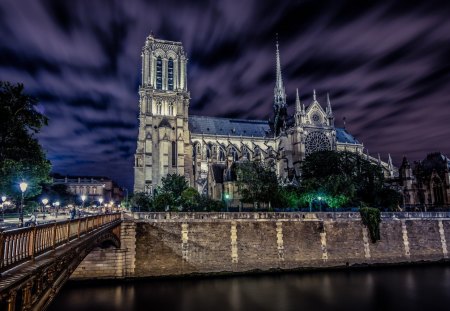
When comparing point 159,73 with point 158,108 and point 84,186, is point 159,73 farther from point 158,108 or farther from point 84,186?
point 84,186

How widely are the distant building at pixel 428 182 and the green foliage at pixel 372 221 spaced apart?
24.8m

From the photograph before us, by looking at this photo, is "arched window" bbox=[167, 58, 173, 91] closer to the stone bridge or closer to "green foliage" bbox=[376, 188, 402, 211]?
"green foliage" bbox=[376, 188, 402, 211]

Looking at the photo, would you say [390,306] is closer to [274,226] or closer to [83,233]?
[274,226]

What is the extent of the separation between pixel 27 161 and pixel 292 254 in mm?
23786

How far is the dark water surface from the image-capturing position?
20609mm

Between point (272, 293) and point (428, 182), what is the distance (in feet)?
149

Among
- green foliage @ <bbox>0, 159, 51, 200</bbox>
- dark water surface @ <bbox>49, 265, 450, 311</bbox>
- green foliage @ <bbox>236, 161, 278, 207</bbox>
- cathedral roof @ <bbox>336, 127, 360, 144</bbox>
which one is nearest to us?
dark water surface @ <bbox>49, 265, 450, 311</bbox>

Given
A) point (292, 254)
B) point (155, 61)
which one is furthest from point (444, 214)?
point (155, 61)

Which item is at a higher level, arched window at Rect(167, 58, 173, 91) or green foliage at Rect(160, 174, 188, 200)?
arched window at Rect(167, 58, 173, 91)

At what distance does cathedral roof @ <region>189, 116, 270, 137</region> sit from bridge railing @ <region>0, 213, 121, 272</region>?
214 ft

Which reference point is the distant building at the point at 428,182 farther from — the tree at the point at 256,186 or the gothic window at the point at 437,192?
the tree at the point at 256,186

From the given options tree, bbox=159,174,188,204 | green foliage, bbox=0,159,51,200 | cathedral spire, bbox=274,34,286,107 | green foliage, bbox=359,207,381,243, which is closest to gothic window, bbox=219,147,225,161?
tree, bbox=159,174,188,204

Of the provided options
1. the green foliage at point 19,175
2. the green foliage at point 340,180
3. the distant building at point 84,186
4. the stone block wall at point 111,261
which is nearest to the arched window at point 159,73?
the green foliage at point 340,180

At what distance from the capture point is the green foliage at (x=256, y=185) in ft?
139
